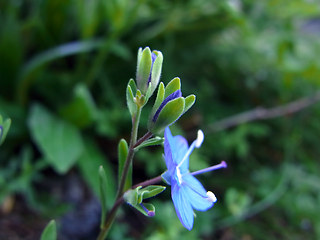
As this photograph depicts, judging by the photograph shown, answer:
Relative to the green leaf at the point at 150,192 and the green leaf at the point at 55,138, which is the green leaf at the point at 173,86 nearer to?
the green leaf at the point at 150,192

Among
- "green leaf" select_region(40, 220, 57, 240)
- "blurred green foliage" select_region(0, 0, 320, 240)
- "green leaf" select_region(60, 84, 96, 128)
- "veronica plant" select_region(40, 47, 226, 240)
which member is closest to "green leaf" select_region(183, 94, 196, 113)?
"veronica plant" select_region(40, 47, 226, 240)

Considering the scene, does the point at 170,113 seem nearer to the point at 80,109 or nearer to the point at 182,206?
the point at 182,206

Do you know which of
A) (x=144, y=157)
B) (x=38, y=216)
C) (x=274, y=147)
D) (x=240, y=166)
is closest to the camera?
(x=38, y=216)

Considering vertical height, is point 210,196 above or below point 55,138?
above

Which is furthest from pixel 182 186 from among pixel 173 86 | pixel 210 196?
pixel 173 86

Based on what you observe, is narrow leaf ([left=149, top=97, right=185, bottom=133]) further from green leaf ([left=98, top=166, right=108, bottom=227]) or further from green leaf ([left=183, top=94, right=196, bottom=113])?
green leaf ([left=98, top=166, right=108, bottom=227])

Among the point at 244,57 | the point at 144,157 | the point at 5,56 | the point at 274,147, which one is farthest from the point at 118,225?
the point at 244,57

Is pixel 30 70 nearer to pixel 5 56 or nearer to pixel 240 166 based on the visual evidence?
pixel 5 56
